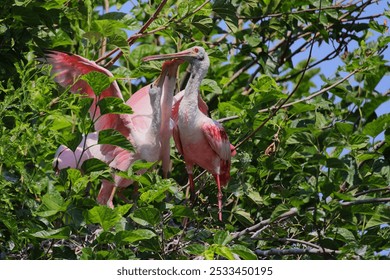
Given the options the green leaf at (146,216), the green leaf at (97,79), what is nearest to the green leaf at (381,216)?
the green leaf at (146,216)

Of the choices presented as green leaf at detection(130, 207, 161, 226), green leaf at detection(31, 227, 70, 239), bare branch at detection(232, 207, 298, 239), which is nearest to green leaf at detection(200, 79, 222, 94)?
bare branch at detection(232, 207, 298, 239)

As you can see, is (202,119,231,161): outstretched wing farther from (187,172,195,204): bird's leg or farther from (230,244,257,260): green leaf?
(230,244,257,260): green leaf

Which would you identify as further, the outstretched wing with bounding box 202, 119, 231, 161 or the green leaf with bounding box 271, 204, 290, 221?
the outstretched wing with bounding box 202, 119, 231, 161

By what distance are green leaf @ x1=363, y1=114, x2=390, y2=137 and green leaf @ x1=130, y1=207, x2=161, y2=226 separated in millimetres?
1360

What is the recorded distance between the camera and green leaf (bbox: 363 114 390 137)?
6.45 metres

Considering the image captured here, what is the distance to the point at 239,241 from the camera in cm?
609

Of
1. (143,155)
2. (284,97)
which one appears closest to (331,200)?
(284,97)

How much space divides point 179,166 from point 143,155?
0.93 m

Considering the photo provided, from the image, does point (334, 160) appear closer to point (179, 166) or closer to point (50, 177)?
point (50, 177)

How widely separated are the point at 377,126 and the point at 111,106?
1.48m

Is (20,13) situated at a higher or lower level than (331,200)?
higher

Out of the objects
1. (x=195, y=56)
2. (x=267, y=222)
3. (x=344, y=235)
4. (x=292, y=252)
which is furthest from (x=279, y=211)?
(x=195, y=56)

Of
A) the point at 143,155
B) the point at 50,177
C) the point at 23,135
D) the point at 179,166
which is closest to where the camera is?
the point at 23,135

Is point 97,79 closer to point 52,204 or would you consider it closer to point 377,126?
point 52,204
